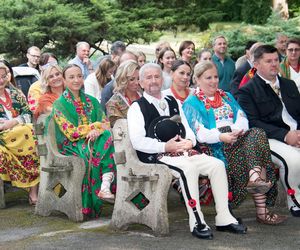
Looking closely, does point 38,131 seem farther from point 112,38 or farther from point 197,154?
point 112,38

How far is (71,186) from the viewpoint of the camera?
730 cm

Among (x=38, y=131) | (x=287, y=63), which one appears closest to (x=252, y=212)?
(x=38, y=131)

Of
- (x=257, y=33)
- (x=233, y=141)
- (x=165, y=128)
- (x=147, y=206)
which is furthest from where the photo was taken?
(x=257, y=33)

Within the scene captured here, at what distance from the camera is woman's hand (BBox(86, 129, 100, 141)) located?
289 inches

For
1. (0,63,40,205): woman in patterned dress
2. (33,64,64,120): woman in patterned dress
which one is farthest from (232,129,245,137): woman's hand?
(0,63,40,205): woman in patterned dress

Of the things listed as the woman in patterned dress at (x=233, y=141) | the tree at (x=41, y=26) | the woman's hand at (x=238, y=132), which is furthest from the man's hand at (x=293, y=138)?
the tree at (x=41, y=26)

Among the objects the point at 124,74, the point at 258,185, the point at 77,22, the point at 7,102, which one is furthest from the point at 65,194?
the point at 77,22

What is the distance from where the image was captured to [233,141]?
677 centimetres

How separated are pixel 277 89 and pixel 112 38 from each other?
27.9 ft

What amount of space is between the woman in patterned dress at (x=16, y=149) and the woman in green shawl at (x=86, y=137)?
692mm

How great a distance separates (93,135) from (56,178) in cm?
61

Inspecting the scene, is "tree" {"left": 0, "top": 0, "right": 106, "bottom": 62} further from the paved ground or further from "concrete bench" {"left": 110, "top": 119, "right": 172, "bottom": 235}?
"concrete bench" {"left": 110, "top": 119, "right": 172, "bottom": 235}

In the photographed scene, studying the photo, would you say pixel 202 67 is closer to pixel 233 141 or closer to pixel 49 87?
pixel 233 141

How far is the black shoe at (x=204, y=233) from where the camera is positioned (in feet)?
20.5
